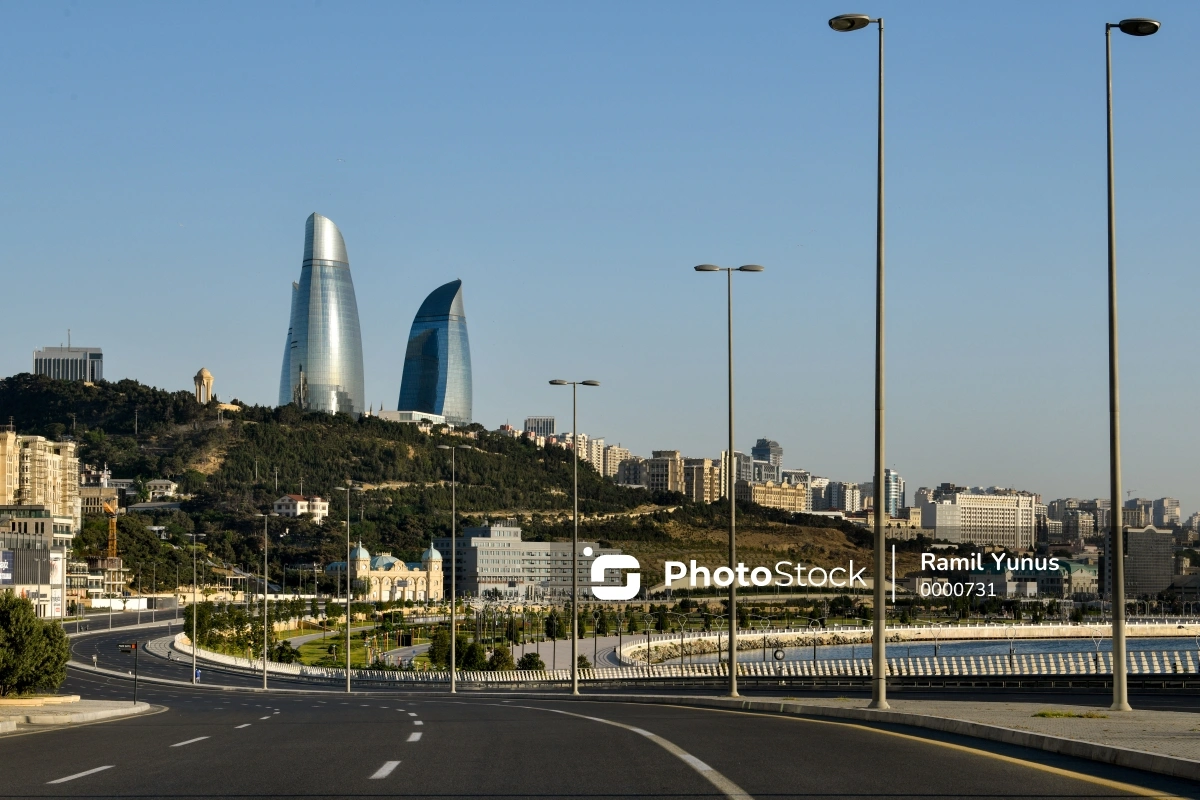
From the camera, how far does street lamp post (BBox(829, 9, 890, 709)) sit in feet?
91.2

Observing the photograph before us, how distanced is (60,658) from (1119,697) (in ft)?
121

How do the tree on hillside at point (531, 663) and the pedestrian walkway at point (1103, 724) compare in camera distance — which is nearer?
the pedestrian walkway at point (1103, 724)

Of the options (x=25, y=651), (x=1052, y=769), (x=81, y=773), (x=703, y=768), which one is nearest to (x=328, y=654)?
(x=25, y=651)

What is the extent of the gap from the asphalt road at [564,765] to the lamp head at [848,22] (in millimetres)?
13409

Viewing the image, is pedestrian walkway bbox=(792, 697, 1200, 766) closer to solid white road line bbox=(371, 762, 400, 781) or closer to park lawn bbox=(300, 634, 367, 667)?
solid white road line bbox=(371, 762, 400, 781)

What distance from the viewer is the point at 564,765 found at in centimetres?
1623

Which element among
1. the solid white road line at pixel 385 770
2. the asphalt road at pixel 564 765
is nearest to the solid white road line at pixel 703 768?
the asphalt road at pixel 564 765

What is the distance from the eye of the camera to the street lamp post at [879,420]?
91.2ft

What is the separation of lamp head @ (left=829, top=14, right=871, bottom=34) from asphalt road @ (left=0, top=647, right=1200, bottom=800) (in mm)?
13409

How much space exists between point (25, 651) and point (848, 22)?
115ft

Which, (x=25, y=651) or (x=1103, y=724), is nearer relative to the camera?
(x=1103, y=724)

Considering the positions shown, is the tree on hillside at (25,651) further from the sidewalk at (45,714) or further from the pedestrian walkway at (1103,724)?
the pedestrian walkway at (1103,724)

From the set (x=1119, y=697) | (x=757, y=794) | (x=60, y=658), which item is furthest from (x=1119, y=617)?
(x=60, y=658)

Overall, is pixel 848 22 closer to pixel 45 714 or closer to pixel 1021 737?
pixel 1021 737
